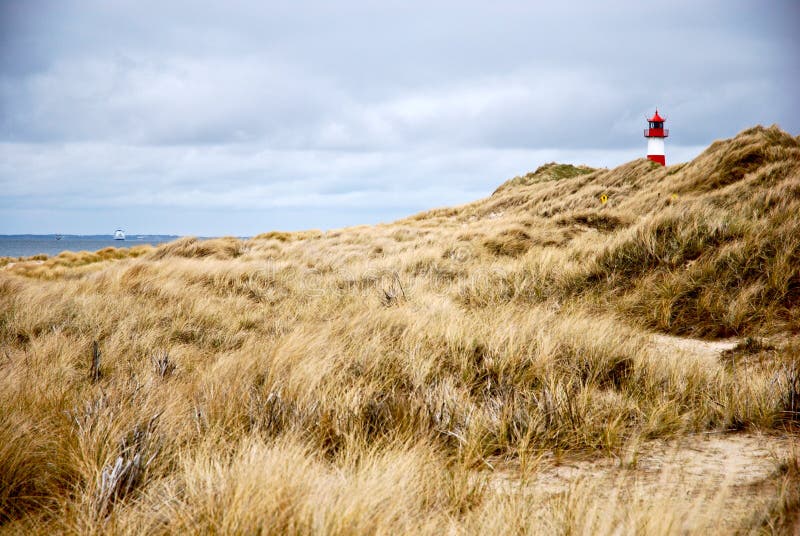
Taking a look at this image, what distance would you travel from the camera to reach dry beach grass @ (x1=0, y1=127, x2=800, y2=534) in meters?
1.53

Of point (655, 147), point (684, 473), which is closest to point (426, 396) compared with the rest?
point (684, 473)

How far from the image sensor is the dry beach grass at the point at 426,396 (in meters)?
1.53

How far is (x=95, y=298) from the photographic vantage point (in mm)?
5758

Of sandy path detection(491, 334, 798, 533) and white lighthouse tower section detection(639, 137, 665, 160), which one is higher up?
white lighthouse tower section detection(639, 137, 665, 160)

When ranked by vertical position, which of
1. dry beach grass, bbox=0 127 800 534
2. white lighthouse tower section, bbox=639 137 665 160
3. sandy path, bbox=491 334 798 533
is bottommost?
sandy path, bbox=491 334 798 533

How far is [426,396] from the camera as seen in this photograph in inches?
102

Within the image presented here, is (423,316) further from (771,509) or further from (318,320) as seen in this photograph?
(771,509)

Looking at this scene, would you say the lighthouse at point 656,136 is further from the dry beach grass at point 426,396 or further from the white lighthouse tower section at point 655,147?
the dry beach grass at point 426,396

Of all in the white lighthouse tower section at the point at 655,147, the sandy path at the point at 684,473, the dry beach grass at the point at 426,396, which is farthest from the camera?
the white lighthouse tower section at the point at 655,147

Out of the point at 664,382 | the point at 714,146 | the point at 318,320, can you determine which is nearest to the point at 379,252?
the point at 318,320

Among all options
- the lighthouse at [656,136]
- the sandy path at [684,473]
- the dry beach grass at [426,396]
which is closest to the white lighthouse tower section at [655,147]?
the lighthouse at [656,136]

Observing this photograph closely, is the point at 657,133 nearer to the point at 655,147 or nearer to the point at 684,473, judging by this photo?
the point at 655,147

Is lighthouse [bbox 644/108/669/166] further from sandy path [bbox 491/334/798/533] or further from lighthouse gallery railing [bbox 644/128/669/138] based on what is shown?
sandy path [bbox 491/334/798/533]

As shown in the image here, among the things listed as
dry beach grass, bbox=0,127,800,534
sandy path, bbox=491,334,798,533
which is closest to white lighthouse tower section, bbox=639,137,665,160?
dry beach grass, bbox=0,127,800,534
